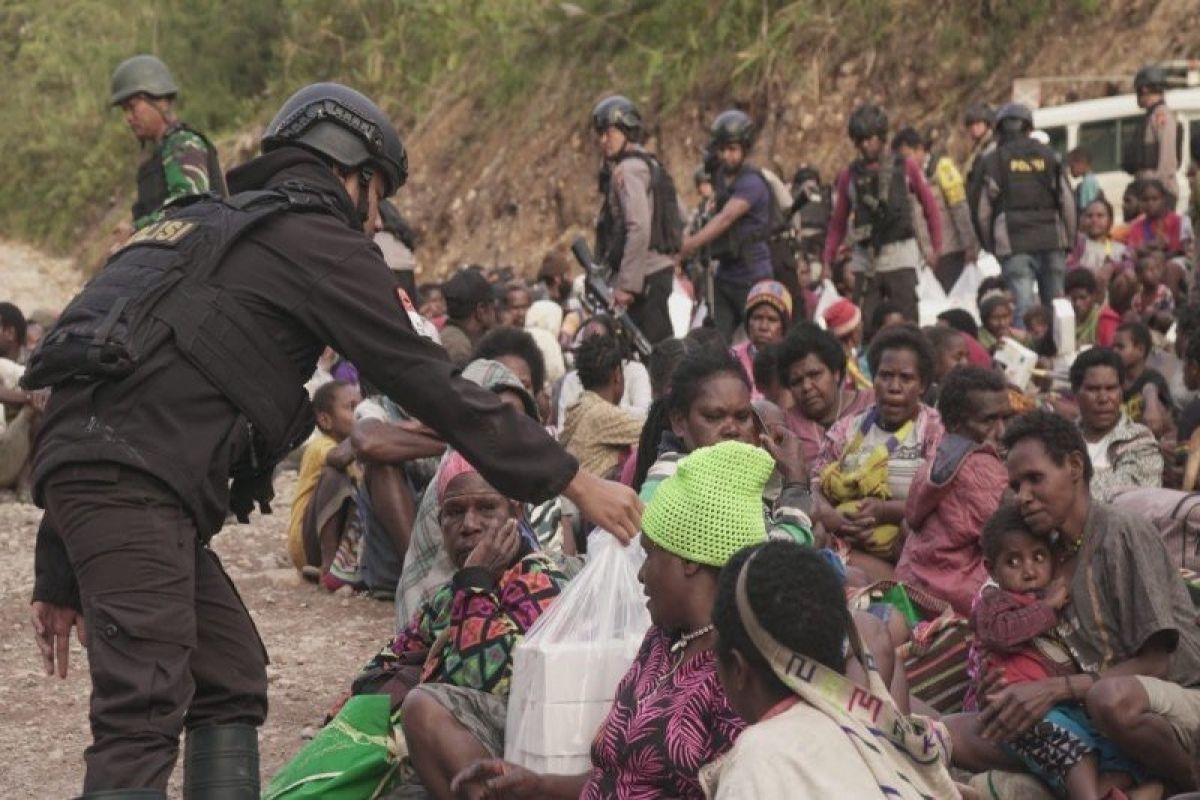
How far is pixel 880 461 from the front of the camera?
23.5 feet

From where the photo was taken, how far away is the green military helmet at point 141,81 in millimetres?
8852

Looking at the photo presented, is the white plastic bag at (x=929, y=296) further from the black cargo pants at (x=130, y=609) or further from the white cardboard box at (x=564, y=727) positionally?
the black cargo pants at (x=130, y=609)

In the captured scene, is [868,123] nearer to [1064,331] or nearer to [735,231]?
[735,231]

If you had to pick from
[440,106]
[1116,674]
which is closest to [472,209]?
[440,106]

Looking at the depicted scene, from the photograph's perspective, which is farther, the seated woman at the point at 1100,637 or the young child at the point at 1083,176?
the young child at the point at 1083,176

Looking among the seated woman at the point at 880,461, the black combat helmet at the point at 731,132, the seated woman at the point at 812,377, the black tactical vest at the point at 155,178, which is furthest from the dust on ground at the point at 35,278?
the seated woman at the point at 880,461

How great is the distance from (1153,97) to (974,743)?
10.9m

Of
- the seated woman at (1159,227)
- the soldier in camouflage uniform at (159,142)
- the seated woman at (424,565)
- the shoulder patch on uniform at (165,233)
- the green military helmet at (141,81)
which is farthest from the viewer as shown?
the seated woman at (1159,227)

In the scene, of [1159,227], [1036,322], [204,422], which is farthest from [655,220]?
[204,422]

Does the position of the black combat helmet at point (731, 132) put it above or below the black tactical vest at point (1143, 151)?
above

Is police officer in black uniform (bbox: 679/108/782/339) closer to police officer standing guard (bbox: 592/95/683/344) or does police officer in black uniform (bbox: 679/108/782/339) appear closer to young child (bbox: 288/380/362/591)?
police officer standing guard (bbox: 592/95/683/344)

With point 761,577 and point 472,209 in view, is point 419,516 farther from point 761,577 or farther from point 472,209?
point 472,209

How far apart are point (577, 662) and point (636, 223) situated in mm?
6749

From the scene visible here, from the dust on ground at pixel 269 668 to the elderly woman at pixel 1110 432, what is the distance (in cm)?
282
